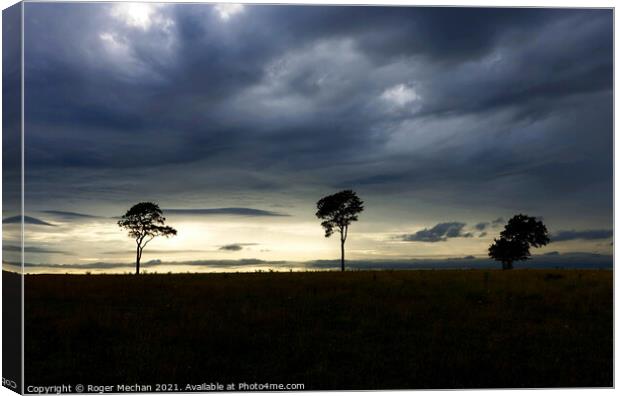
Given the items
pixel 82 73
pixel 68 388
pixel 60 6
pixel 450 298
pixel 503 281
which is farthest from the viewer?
pixel 503 281

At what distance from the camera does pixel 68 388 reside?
37.0ft

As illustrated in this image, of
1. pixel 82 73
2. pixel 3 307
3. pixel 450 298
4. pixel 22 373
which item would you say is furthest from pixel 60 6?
pixel 450 298

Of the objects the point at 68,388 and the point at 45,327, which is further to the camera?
the point at 45,327

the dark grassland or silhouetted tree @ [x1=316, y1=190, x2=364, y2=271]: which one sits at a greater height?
silhouetted tree @ [x1=316, y1=190, x2=364, y2=271]

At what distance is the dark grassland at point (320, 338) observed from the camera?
1155cm

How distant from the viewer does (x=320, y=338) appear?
12.8m

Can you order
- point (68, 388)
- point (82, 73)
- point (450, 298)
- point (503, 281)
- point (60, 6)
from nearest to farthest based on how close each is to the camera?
point (68, 388)
point (60, 6)
point (82, 73)
point (450, 298)
point (503, 281)

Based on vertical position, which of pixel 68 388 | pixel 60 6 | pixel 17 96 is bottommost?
pixel 68 388

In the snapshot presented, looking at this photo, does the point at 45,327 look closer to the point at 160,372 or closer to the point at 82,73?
the point at 160,372

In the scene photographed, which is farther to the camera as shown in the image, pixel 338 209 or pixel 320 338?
pixel 338 209

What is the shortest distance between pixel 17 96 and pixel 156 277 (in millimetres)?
12440

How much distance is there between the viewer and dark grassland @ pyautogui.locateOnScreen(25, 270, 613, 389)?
11.6m

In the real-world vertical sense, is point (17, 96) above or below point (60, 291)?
above

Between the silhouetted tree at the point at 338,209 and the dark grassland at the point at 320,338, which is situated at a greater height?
the silhouetted tree at the point at 338,209
